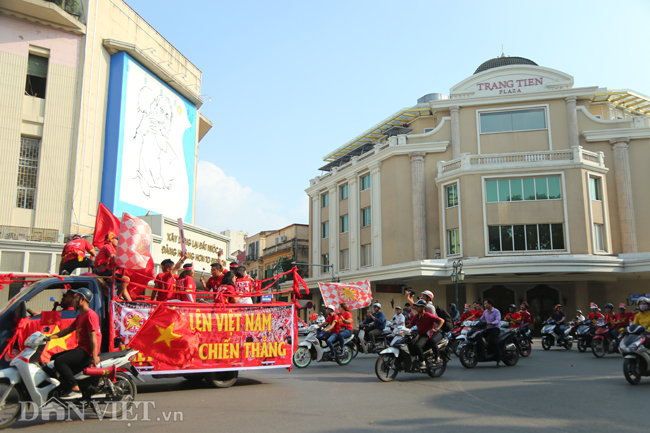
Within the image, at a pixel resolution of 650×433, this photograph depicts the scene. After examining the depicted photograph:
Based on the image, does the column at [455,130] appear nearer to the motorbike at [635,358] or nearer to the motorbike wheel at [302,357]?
the motorbike wheel at [302,357]

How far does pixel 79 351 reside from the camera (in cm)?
623

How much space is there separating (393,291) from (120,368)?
29.0 meters

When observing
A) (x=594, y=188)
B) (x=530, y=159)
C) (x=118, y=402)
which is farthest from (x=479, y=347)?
(x=594, y=188)

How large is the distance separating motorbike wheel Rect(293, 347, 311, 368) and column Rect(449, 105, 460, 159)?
25.5m

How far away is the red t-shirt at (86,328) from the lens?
6293mm

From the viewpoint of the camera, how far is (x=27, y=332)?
6.72 metres

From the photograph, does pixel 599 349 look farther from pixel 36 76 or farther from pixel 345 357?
pixel 36 76

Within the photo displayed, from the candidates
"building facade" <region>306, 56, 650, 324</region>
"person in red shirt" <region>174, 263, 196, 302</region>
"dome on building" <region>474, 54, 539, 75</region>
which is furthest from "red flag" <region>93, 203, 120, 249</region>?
"dome on building" <region>474, 54, 539, 75</region>

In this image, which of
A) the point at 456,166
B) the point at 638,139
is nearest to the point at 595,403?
the point at 456,166

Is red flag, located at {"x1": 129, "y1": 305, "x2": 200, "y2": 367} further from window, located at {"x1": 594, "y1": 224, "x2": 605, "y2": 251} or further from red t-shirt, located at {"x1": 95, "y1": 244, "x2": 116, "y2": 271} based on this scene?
window, located at {"x1": 594, "y1": 224, "x2": 605, "y2": 251}

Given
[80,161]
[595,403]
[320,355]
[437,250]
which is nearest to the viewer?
[595,403]

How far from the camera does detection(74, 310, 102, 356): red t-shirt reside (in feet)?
20.6

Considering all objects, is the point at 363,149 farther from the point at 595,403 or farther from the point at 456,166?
the point at 595,403

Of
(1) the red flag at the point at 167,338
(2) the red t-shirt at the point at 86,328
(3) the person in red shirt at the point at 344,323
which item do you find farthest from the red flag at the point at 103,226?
(3) the person in red shirt at the point at 344,323
